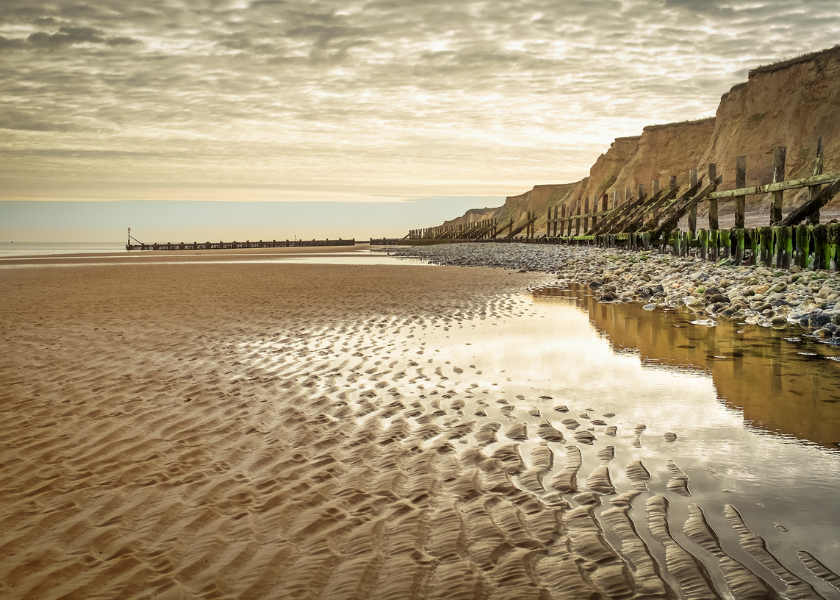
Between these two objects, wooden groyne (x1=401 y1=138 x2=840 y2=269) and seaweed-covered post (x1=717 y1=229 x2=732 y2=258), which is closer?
wooden groyne (x1=401 y1=138 x2=840 y2=269)

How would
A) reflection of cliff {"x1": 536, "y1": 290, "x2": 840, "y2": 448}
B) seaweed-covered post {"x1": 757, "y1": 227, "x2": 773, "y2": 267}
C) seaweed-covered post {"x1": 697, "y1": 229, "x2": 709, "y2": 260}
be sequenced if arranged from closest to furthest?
reflection of cliff {"x1": 536, "y1": 290, "x2": 840, "y2": 448} < seaweed-covered post {"x1": 757, "y1": 227, "x2": 773, "y2": 267} < seaweed-covered post {"x1": 697, "y1": 229, "x2": 709, "y2": 260}

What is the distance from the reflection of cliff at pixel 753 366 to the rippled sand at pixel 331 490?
55.8 inches

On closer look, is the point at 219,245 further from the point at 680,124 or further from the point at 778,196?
the point at 778,196

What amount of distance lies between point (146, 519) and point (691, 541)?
9.93 ft

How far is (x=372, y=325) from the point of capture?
11297 millimetres

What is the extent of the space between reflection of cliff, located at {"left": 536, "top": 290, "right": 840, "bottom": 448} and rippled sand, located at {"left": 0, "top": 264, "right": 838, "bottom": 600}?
1417 mm

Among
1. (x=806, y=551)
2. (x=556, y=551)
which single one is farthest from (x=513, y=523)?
(x=806, y=551)

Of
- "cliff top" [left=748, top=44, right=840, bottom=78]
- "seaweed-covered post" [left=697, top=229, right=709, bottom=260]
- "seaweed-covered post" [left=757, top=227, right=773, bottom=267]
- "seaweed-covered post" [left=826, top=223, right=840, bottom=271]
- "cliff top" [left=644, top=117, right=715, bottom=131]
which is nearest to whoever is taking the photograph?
"seaweed-covered post" [left=826, top=223, right=840, bottom=271]

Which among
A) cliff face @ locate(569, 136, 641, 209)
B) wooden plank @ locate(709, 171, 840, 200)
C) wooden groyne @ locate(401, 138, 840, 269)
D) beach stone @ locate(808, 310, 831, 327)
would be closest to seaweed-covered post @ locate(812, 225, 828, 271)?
wooden groyne @ locate(401, 138, 840, 269)

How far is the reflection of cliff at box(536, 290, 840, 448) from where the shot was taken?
548 cm

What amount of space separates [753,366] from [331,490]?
5.81 metres

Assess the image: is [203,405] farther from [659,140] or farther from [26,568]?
[659,140]

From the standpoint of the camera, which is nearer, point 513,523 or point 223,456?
point 513,523

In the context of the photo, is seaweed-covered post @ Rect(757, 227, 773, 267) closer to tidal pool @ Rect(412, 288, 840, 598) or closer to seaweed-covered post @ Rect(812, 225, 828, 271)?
seaweed-covered post @ Rect(812, 225, 828, 271)
